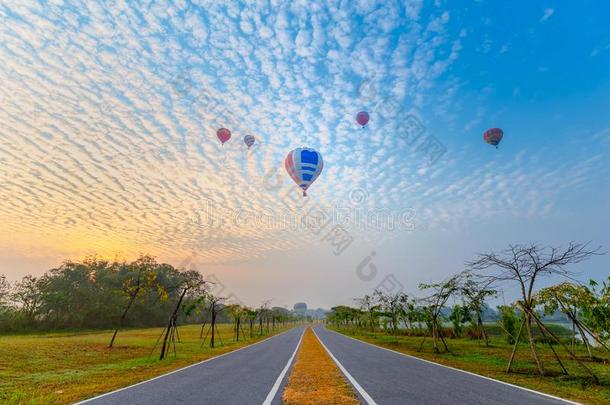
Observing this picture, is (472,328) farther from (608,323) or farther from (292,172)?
(292,172)

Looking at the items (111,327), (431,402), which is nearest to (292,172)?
(431,402)

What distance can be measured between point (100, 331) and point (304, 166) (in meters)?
62.2

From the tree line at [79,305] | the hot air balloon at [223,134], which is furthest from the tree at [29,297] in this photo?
the hot air balloon at [223,134]

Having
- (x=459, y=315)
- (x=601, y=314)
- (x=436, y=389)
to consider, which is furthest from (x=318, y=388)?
(x=459, y=315)

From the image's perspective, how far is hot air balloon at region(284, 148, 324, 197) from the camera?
3772cm

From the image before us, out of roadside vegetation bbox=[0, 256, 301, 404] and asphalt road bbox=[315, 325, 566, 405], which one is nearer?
asphalt road bbox=[315, 325, 566, 405]

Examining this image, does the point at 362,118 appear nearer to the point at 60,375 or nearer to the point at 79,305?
the point at 60,375

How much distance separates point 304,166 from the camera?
124 ft

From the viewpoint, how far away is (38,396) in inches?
381

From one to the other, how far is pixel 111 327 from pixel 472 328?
259ft

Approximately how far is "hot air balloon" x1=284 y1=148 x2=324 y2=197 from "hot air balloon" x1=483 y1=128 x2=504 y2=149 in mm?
20186

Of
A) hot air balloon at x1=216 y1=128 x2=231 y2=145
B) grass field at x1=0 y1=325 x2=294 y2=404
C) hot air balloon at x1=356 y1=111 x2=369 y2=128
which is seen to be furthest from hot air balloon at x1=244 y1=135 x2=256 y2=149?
grass field at x1=0 y1=325 x2=294 y2=404

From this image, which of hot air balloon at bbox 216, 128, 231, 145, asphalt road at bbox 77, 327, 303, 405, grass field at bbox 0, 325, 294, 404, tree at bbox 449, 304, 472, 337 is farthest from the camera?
hot air balloon at bbox 216, 128, 231, 145

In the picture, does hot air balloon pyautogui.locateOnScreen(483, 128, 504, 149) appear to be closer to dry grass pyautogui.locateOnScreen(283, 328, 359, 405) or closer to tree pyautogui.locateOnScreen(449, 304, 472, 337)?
tree pyautogui.locateOnScreen(449, 304, 472, 337)
